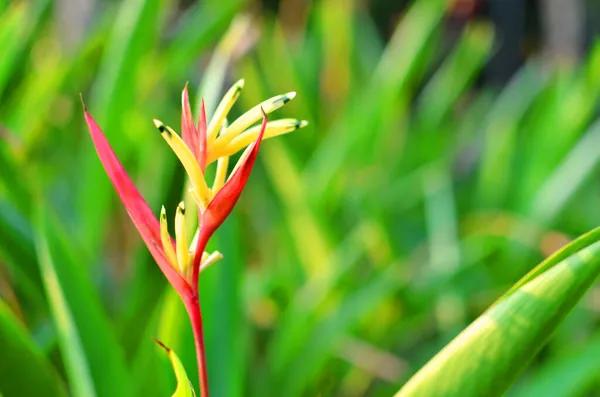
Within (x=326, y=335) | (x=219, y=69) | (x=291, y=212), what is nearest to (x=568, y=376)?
(x=326, y=335)

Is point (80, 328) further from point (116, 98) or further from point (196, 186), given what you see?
point (116, 98)

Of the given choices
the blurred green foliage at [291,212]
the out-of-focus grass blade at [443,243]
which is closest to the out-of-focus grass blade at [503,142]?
the blurred green foliage at [291,212]

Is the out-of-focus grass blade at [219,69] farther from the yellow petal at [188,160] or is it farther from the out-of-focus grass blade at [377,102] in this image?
the out-of-focus grass blade at [377,102]

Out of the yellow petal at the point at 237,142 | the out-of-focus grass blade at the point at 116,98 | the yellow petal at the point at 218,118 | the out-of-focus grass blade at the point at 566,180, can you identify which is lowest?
the out-of-focus grass blade at the point at 566,180

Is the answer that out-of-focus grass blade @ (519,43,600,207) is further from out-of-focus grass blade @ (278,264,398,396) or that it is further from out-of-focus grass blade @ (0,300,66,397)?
out-of-focus grass blade @ (0,300,66,397)

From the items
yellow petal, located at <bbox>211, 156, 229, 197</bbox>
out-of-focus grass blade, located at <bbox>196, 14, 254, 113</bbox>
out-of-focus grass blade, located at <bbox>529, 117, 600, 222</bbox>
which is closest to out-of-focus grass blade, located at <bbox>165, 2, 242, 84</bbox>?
out-of-focus grass blade, located at <bbox>196, 14, 254, 113</bbox>
